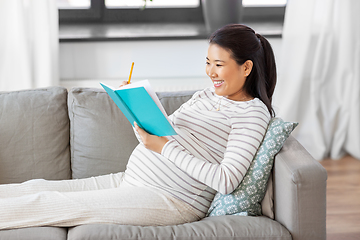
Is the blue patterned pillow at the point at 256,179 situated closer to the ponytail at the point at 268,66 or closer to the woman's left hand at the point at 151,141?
the ponytail at the point at 268,66

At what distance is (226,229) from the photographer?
1.24 metres

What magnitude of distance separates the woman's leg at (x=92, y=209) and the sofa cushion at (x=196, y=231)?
0.14ft

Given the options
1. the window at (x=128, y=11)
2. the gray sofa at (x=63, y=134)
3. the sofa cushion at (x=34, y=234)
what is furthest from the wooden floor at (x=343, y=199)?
the window at (x=128, y=11)

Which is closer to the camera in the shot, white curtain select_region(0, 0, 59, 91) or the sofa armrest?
the sofa armrest

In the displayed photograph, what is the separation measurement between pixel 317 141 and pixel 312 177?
165 cm

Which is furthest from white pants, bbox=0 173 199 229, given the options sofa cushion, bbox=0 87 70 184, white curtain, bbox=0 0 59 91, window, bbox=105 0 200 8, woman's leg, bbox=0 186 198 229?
window, bbox=105 0 200 8

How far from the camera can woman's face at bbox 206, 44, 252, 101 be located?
1.39m

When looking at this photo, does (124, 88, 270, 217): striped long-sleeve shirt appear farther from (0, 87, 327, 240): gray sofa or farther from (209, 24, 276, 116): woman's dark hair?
(0, 87, 327, 240): gray sofa

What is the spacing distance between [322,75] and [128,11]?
135 centimetres

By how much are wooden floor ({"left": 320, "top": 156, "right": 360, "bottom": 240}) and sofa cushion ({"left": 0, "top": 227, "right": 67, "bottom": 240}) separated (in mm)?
1218

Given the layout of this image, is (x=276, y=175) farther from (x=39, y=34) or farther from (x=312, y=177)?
(x=39, y=34)

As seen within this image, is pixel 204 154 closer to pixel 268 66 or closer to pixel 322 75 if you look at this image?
pixel 268 66

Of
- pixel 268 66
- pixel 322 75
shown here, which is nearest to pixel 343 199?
pixel 322 75

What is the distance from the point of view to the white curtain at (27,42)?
236cm
